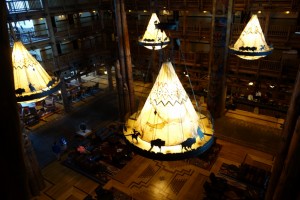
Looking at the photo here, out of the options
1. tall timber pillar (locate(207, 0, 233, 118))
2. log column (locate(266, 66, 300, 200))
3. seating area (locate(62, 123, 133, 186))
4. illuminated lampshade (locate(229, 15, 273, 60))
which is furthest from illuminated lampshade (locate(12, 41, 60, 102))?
tall timber pillar (locate(207, 0, 233, 118))

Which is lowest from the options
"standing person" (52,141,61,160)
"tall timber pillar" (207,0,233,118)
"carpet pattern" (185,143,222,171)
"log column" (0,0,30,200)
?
"carpet pattern" (185,143,222,171)

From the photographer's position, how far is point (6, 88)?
91 centimetres

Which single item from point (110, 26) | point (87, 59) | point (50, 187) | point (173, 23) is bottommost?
point (50, 187)

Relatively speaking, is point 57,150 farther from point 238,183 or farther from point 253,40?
point 253,40

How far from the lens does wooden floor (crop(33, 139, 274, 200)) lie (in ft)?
34.9

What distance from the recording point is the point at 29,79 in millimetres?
4984

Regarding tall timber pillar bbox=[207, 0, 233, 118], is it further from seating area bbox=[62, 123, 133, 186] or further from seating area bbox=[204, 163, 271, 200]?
seating area bbox=[62, 123, 133, 186]

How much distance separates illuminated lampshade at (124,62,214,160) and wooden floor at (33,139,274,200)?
287 inches

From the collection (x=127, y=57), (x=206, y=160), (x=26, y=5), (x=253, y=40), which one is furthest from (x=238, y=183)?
(x=26, y=5)

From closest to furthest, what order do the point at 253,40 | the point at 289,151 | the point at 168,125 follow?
1. the point at 168,125
2. the point at 289,151
3. the point at 253,40

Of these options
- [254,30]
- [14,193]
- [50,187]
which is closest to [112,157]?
[50,187]

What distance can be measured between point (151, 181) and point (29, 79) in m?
7.90

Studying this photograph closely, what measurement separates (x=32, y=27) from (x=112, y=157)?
41.4 feet

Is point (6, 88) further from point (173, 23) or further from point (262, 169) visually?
point (262, 169)
